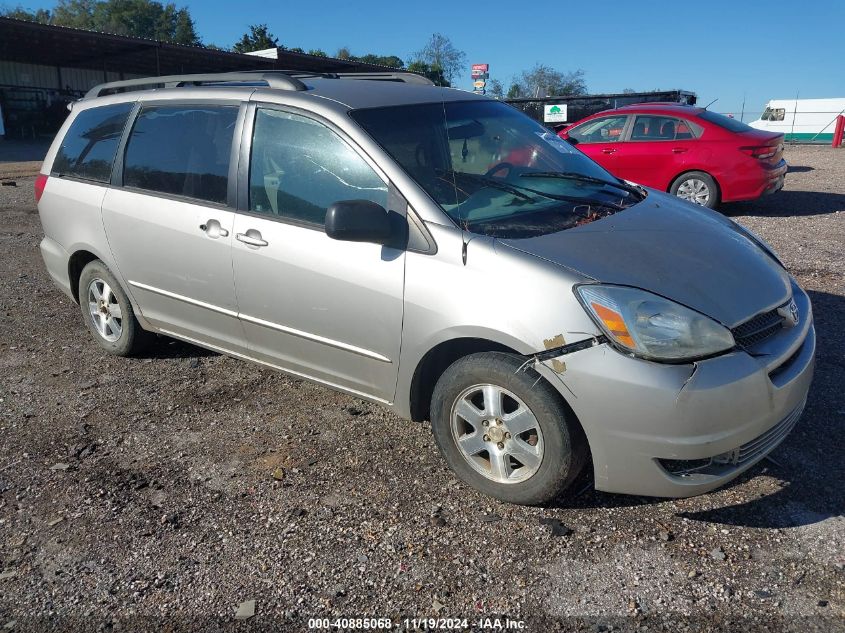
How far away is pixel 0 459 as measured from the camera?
145 inches

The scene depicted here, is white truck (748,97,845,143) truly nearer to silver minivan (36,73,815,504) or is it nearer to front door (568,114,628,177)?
front door (568,114,628,177)

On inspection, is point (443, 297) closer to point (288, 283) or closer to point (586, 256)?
point (586, 256)

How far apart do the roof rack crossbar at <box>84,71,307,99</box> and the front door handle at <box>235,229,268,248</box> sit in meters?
0.84

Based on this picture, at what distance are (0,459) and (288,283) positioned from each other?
1806 millimetres

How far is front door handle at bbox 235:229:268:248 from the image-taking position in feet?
12.0

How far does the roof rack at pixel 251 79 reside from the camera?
3.91 meters

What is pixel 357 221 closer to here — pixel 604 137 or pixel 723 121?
pixel 723 121

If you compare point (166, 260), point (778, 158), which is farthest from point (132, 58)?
point (166, 260)

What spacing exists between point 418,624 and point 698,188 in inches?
359

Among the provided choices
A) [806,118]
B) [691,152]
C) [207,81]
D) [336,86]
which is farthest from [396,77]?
[806,118]

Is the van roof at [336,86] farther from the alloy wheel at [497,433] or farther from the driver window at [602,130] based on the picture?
the driver window at [602,130]

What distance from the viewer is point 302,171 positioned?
3629 millimetres

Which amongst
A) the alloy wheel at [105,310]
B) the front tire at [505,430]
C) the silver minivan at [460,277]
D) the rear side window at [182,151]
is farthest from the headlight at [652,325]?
the alloy wheel at [105,310]

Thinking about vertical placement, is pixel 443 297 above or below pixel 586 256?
below
